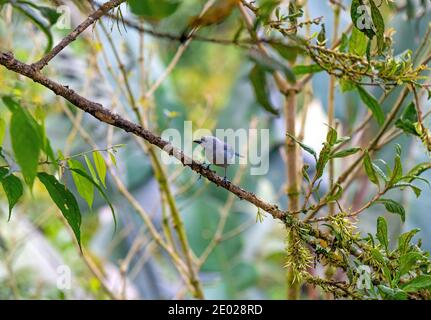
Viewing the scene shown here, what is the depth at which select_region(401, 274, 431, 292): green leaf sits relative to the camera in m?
0.51

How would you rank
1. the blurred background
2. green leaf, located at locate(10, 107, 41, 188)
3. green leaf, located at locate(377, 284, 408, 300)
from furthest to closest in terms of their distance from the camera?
1. the blurred background
2. green leaf, located at locate(377, 284, 408, 300)
3. green leaf, located at locate(10, 107, 41, 188)

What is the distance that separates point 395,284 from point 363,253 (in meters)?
0.04

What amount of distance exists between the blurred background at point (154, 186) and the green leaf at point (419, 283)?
0.46 m

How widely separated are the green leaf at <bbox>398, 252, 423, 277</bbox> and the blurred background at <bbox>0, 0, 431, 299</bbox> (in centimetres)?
46

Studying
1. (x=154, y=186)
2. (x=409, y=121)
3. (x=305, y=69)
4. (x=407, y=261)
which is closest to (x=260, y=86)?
(x=305, y=69)

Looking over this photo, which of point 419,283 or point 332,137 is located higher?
point 332,137

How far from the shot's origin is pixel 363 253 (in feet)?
1.75

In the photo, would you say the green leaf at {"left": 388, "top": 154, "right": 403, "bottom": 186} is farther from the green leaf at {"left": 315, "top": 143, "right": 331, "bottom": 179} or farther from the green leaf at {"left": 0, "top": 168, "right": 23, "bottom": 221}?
the green leaf at {"left": 0, "top": 168, "right": 23, "bottom": 221}

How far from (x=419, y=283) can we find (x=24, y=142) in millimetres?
344

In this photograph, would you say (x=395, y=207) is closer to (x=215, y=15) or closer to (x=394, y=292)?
(x=394, y=292)

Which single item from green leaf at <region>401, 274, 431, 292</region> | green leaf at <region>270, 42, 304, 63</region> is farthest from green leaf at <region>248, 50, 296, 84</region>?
green leaf at <region>401, 274, 431, 292</region>

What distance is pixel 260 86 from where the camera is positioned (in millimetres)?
712
